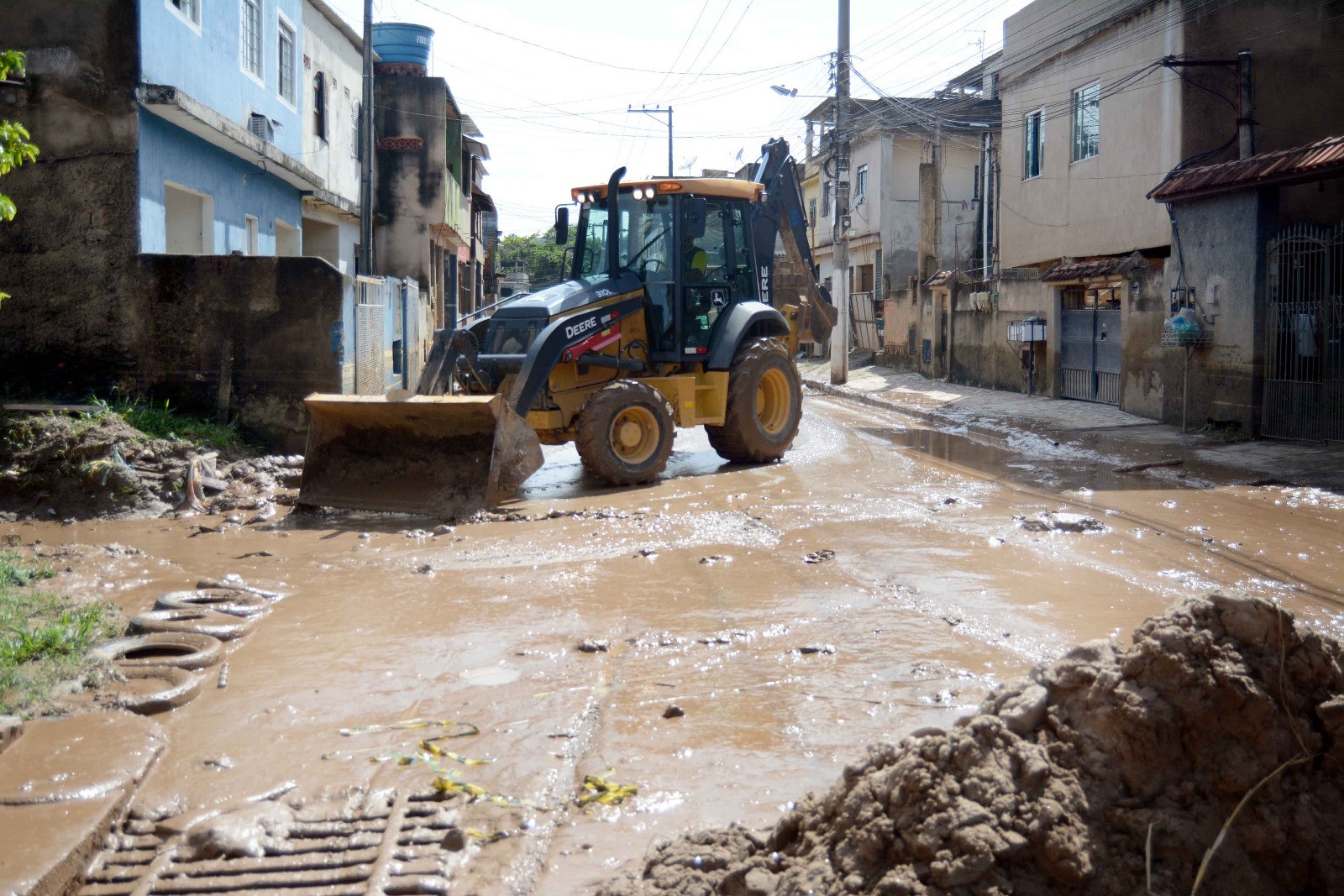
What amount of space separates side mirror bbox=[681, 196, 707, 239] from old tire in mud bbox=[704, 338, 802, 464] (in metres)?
1.40

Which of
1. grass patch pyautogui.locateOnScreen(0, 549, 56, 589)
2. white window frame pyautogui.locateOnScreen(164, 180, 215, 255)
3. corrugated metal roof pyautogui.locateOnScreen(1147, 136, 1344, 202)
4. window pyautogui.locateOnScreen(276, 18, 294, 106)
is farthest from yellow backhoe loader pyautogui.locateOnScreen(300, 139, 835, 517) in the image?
window pyautogui.locateOnScreen(276, 18, 294, 106)

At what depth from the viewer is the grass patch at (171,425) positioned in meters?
11.1

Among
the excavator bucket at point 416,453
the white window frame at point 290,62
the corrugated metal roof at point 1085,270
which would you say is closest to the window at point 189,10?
the white window frame at point 290,62

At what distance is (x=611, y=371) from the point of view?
12180 millimetres

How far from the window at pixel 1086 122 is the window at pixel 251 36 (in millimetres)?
13773

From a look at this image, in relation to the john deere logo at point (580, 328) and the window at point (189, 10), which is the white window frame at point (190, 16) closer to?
the window at point (189, 10)

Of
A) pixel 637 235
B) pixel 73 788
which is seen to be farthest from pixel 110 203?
pixel 73 788

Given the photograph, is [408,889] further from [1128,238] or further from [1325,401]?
[1128,238]

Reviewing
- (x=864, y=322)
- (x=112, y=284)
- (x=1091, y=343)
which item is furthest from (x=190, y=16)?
(x=864, y=322)

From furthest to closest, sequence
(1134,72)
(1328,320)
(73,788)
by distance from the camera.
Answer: (1134,72) → (1328,320) → (73,788)

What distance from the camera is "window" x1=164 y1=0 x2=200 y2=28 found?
44.0 ft

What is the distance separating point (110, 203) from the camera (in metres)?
11.8

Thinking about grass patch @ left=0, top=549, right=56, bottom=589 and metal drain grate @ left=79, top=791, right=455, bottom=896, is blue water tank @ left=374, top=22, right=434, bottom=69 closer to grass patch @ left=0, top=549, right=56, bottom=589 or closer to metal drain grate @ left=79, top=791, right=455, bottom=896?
grass patch @ left=0, top=549, right=56, bottom=589

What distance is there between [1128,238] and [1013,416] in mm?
4404
